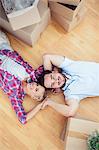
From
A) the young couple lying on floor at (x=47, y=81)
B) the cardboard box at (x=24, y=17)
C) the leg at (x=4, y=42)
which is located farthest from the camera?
the leg at (x=4, y=42)

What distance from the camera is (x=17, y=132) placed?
1.87m

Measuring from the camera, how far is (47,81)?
1.79 m

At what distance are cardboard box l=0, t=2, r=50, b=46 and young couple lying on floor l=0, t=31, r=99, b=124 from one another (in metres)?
0.15

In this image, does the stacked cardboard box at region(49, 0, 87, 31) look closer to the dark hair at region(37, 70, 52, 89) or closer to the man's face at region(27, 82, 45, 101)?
the dark hair at region(37, 70, 52, 89)

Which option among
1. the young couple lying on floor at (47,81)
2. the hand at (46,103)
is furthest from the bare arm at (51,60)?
the hand at (46,103)

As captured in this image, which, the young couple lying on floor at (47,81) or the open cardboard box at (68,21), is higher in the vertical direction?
the open cardboard box at (68,21)

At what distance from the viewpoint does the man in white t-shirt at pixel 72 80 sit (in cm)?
183

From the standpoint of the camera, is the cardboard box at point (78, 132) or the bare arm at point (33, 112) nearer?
the cardboard box at point (78, 132)

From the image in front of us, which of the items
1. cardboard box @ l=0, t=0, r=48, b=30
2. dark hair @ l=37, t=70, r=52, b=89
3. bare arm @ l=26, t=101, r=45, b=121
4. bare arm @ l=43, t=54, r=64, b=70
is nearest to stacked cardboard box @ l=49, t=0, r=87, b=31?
cardboard box @ l=0, t=0, r=48, b=30

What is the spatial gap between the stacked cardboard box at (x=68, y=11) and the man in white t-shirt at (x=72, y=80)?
0.97ft

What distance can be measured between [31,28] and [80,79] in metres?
0.50

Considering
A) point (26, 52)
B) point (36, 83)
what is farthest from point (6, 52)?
point (36, 83)

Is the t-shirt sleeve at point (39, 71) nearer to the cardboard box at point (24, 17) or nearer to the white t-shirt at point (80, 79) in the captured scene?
the white t-shirt at point (80, 79)

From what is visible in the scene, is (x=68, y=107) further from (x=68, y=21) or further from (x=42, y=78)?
(x=68, y=21)
